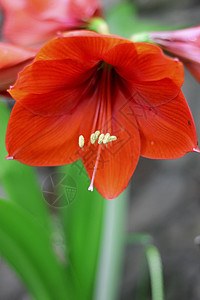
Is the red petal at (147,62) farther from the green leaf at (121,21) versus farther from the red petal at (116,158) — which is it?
the green leaf at (121,21)

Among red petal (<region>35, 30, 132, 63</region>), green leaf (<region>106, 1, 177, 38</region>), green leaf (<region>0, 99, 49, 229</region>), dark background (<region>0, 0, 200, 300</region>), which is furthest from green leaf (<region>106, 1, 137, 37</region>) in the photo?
red petal (<region>35, 30, 132, 63</region>)

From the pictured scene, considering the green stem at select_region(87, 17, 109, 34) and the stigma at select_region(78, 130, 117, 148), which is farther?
the green stem at select_region(87, 17, 109, 34)

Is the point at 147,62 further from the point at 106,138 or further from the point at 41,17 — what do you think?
the point at 41,17

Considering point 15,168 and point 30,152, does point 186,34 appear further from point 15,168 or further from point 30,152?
point 15,168

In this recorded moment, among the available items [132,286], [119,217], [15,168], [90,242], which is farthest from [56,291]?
[132,286]

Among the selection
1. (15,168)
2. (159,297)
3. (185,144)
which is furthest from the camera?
(15,168)

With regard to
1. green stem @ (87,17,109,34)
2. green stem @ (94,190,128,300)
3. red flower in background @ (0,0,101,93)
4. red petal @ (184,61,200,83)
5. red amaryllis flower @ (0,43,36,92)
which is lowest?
green stem @ (94,190,128,300)

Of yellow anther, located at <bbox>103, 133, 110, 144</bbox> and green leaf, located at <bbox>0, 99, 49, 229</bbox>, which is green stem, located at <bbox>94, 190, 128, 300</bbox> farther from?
yellow anther, located at <bbox>103, 133, 110, 144</bbox>

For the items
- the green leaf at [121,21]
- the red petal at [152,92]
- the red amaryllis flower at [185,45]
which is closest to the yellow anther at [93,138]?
the red petal at [152,92]
